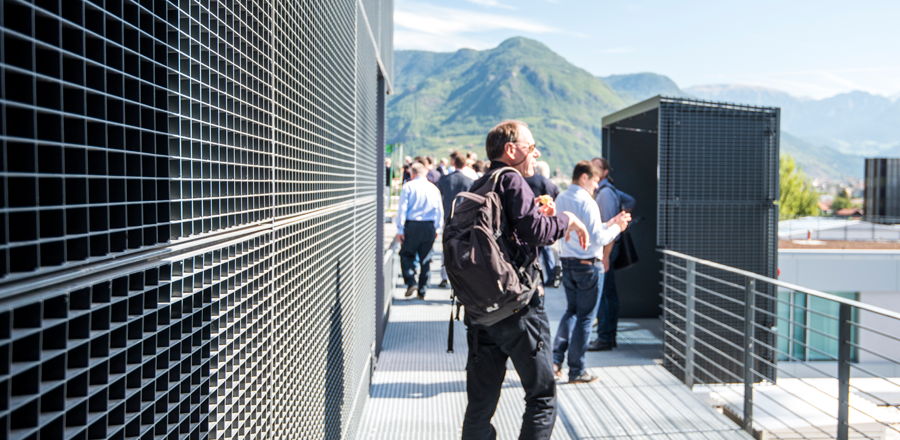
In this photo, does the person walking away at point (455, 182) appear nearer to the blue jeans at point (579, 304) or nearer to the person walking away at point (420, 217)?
the person walking away at point (420, 217)

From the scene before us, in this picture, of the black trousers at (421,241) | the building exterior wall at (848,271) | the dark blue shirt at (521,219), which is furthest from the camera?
the building exterior wall at (848,271)

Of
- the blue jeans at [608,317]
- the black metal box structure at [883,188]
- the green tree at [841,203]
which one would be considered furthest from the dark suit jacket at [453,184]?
the green tree at [841,203]

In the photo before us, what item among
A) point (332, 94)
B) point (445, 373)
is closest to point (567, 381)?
point (445, 373)

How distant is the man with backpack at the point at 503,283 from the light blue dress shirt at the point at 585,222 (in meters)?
1.82

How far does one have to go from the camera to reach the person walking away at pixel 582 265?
230 inches

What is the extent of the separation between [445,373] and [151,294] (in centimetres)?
549

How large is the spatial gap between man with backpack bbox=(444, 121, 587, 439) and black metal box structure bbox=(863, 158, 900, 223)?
3249 inches

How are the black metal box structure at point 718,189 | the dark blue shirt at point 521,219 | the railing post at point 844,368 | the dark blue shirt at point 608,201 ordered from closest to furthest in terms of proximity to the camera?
the dark blue shirt at point 521,219 → the railing post at point 844,368 → the dark blue shirt at point 608,201 → the black metal box structure at point 718,189

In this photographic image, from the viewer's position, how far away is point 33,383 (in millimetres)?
888

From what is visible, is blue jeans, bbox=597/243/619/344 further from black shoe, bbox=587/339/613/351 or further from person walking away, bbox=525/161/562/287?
person walking away, bbox=525/161/562/287

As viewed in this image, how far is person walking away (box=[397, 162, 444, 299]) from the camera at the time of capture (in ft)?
32.1

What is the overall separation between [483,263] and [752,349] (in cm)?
300

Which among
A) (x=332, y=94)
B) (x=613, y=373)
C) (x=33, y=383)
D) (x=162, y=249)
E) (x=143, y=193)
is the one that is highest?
(x=332, y=94)

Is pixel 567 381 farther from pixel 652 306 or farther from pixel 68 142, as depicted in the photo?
pixel 68 142
